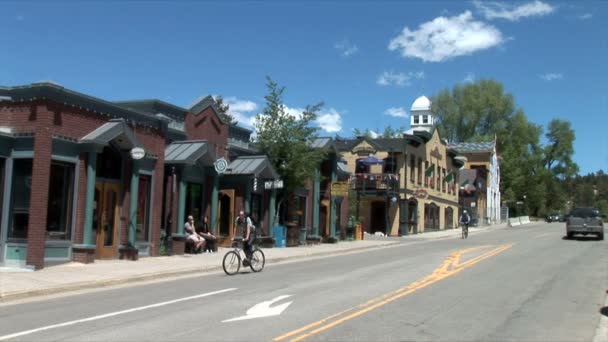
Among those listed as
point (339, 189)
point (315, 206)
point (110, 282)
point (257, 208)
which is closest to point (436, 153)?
point (339, 189)

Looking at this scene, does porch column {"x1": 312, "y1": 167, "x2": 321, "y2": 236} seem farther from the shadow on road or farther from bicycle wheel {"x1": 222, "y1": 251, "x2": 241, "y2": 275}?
the shadow on road

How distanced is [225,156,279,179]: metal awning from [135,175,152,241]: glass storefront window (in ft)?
15.5

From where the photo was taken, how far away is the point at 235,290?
44.0 feet

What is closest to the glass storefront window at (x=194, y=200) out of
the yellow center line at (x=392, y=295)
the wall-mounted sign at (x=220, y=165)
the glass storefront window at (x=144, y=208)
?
the wall-mounted sign at (x=220, y=165)

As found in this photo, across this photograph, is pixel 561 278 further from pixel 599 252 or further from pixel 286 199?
pixel 286 199

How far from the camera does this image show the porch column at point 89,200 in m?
17.6

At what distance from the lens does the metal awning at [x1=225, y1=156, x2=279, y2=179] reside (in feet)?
80.7

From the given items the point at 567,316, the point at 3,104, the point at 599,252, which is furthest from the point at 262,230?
Result: the point at 567,316

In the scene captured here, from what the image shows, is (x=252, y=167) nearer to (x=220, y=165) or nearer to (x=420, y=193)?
(x=220, y=165)

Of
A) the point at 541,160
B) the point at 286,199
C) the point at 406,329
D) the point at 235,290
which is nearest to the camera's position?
the point at 406,329

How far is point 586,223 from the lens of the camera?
1419 inches

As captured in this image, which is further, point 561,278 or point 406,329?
point 561,278

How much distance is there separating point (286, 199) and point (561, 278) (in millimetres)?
14312

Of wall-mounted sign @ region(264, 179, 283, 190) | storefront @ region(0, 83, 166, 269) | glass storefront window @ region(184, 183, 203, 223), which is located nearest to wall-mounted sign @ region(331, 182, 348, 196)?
wall-mounted sign @ region(264, 179, 283, 190)
